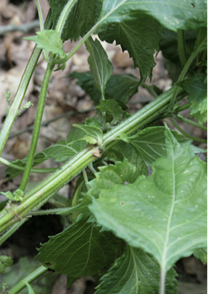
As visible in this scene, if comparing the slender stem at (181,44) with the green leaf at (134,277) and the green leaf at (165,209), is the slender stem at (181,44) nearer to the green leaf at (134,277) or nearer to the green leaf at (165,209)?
the green leaf at (165,209)

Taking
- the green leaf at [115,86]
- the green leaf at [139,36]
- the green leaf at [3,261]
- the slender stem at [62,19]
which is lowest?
the green leaf at [3,261]

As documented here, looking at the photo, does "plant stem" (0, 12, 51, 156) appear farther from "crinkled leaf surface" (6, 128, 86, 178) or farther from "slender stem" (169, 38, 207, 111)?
"slender stem" (169, 38, 207, 111)

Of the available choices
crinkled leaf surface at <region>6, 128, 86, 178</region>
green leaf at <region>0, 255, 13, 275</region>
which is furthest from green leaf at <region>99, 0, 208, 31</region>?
green leaf at <region>0, 255, 13, 275</region>

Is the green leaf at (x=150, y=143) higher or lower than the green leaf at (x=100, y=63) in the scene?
lower

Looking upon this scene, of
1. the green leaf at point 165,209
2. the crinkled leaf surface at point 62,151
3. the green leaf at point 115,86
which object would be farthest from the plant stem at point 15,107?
the green leaf at point 115,86

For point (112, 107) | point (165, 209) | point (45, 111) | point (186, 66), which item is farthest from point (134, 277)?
point (45, 111)

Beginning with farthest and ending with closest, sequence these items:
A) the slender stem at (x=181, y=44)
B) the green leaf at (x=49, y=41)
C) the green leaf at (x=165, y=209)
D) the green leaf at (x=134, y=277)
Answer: the slender stem at (x=181, y=44), the green leaf at (x=134, y=277), the green leaf at (x=49, y=41), the green leaf at (x=165, y=209)
